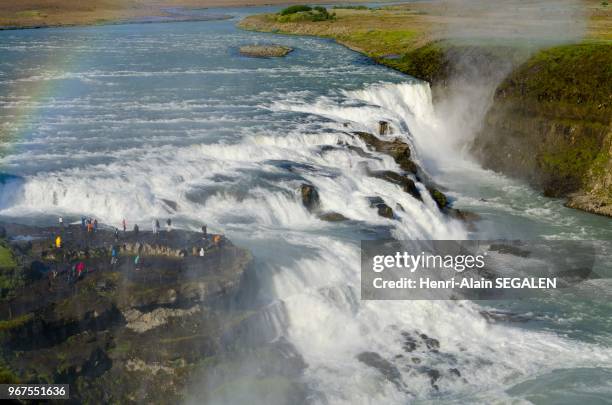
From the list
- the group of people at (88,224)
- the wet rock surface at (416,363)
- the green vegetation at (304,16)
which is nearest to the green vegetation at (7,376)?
the group of people at (88,224)

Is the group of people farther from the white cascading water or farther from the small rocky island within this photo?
the small rocky island

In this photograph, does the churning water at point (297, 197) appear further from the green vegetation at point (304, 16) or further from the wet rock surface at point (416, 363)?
the green vegetation at point (304, 16)

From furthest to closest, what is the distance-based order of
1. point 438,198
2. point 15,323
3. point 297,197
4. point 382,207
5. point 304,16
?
point 304,16 → point 438,198 → point 382,207 → point 297,197 → point 15,323

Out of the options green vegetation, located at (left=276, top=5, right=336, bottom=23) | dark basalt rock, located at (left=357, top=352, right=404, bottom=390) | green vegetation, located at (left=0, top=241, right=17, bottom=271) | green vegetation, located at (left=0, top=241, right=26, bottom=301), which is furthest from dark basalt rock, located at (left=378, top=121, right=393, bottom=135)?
green vegetation, located at (left=276, top=5, right=336, bottom=23)

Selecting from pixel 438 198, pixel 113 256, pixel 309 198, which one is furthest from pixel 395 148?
pixel 113 256

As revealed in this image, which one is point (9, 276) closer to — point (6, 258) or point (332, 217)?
point (6, 258)

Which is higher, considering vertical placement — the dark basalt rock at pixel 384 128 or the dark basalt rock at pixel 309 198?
the dark basalt rock at pixel 384 128
